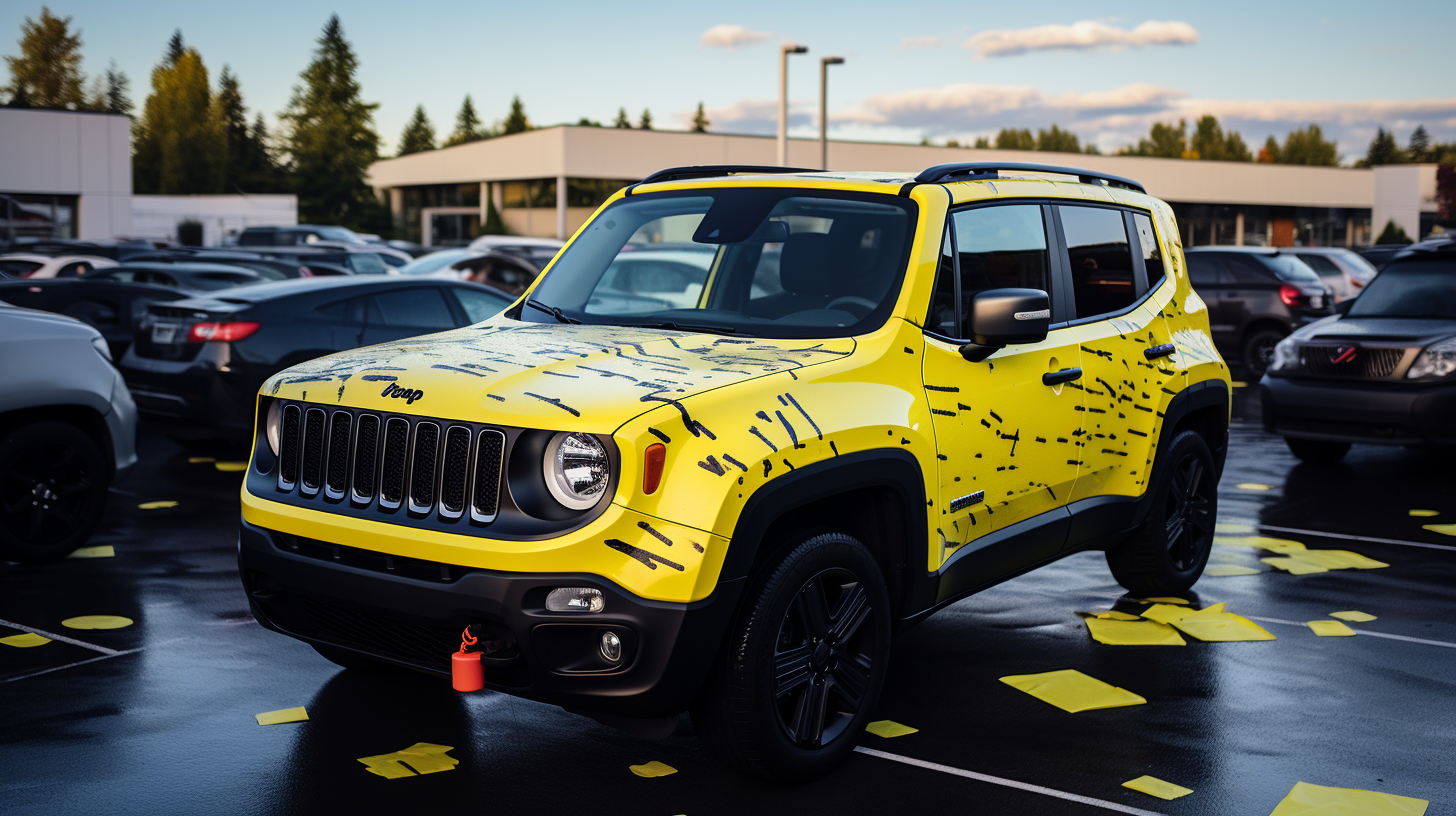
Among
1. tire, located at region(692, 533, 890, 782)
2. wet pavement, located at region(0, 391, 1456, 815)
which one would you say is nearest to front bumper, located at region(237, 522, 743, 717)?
tire, located at region(692, 533, 890, 782)

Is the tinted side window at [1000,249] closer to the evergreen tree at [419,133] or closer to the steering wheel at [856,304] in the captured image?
the steering wheel at [856,304]

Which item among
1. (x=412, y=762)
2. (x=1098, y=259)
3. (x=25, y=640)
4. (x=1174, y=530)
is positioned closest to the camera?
(x=412, y=762)

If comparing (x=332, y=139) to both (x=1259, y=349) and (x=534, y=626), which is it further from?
(x=534, y=626)

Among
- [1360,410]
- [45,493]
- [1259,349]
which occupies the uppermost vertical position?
[1259,349]

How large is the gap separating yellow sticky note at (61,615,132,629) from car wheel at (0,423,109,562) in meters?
1.16

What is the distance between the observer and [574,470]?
3.47 m

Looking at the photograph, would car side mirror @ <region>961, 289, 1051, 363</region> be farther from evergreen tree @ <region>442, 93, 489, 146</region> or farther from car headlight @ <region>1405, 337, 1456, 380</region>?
evergreen tree @ <region>442, 93, 489, 146</region>

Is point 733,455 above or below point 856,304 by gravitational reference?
below

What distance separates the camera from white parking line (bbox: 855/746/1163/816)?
3847 mm

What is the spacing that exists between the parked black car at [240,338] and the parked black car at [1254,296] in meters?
12.3

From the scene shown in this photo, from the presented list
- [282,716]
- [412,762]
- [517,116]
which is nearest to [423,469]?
[412,762]

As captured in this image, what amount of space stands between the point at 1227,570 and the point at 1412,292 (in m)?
4.78

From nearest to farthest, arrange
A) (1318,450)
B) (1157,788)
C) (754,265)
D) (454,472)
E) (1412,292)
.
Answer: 1. (454,472)
2. (1157,788)
3. (754,265)
4. (1412,292)
5. (1318,450)

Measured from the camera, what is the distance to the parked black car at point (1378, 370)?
9.36 m
